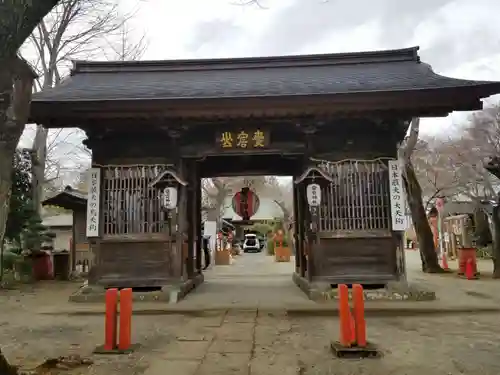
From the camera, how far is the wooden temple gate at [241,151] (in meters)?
8.66

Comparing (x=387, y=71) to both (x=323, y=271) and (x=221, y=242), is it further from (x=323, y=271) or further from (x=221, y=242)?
(x=221, y=242)

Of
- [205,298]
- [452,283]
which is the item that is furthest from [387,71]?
[205,298]

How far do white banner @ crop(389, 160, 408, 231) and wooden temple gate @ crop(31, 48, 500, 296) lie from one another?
7.4 inches

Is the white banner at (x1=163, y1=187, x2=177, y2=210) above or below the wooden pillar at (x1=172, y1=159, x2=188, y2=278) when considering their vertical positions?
above

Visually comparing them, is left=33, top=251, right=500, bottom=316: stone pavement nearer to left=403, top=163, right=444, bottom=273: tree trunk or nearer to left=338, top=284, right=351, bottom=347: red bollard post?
left=338, top=284, right=351, bottom=347: red bollard post

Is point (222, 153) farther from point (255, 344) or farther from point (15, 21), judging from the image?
point (15, 21)

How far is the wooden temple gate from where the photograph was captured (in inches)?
341

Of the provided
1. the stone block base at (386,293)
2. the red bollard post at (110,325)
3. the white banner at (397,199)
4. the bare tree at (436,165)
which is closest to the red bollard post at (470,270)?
the stone block base at (386,293)

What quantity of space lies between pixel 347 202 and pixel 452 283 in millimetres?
5035

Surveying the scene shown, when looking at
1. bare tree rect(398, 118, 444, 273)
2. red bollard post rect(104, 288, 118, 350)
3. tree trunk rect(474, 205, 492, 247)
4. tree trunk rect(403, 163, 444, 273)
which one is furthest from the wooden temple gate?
tree trunk rect(474, 205, 492, 247)

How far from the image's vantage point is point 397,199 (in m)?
9.01

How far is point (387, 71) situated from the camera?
1090cm

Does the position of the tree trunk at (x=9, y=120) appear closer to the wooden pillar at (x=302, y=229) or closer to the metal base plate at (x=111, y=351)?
the metal base plate at (x=111, y=351)

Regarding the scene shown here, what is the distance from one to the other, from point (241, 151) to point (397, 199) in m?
3.47
